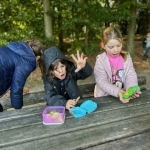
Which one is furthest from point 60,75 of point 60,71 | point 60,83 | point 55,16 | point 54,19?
point 54,19

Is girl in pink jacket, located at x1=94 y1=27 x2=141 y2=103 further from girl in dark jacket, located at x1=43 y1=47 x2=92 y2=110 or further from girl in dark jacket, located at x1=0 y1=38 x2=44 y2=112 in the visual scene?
girl in dark jacket, located at x1=0 y1=38 x2=44 y2=112

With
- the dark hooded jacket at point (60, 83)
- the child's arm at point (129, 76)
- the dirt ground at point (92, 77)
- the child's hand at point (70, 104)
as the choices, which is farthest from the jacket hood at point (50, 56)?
the dirt ground at point (92, 77)

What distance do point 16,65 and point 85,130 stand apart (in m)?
1.18

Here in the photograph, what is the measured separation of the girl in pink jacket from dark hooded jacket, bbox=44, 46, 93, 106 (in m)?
0.21

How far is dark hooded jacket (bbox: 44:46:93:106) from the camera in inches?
84.6

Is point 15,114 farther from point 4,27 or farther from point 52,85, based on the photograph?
point 4,27

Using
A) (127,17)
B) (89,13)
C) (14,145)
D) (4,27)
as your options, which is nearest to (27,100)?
(14,145)

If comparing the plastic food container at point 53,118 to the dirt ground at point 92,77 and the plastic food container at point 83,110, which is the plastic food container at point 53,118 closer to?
the plastic food container at point 83,110

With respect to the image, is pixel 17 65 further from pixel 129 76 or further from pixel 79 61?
pixel 129 76

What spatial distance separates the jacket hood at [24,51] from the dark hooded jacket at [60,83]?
0.24 metres

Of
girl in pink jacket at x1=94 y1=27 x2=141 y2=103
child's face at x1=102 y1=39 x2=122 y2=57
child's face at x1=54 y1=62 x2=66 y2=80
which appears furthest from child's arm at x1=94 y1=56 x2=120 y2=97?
child's face at x1=54 y1=62 x2=66 y2=80

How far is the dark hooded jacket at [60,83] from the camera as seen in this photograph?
84.6 inches

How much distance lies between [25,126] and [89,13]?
6638 mm

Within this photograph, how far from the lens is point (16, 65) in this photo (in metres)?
2.41
